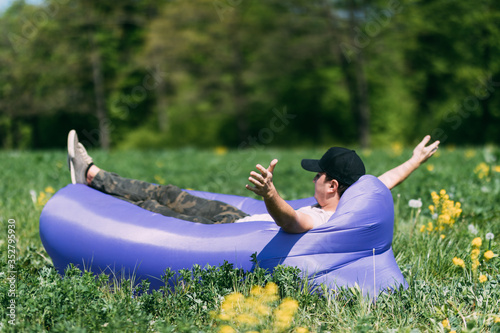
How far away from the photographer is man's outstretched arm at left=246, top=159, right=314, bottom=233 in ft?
8.31

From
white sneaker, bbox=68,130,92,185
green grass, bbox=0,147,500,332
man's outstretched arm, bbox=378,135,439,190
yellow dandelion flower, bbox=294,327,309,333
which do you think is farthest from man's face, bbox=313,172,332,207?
white sneaker, bbox=68,130,92,185

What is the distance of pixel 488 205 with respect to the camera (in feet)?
15.9

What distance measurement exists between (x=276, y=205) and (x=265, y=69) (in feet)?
68.0

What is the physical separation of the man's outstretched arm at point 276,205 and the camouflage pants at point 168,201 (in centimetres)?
91

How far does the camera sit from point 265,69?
2286 centimetres

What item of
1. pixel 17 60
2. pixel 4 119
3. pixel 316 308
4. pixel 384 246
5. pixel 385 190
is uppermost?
pixel 17 60

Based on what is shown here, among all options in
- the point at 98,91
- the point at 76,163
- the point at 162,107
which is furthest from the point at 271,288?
the point at 162,107

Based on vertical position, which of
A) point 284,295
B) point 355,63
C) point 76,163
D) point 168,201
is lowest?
point 284,295

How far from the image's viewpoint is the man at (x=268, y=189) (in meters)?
2.74

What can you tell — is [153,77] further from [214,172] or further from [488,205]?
[488,205]

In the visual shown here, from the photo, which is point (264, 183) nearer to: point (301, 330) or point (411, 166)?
point (301, 330)

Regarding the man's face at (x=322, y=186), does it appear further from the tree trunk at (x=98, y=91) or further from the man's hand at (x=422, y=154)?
the tree trunk at (x=98, y=91)

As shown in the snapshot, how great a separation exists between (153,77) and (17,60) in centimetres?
680

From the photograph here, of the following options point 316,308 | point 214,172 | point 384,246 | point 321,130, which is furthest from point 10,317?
point 321,130
